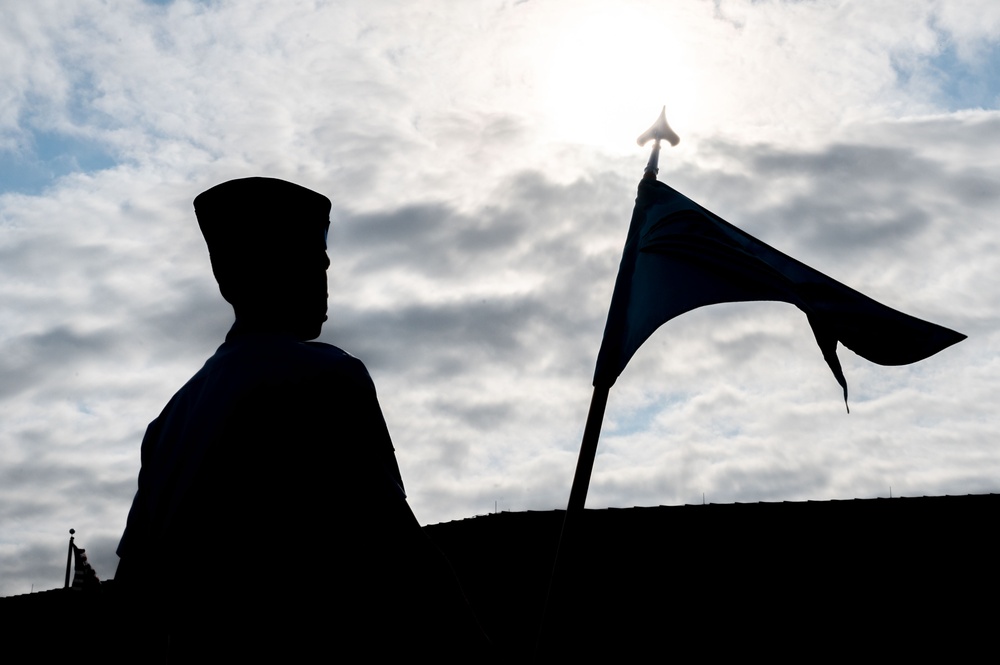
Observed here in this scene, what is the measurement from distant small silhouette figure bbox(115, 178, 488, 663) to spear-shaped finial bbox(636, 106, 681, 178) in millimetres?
2713

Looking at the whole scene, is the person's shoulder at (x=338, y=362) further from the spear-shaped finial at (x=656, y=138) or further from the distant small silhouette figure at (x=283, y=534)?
the spear-shaped finial at (x=656, y=138)

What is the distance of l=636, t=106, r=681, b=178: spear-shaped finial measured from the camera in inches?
179

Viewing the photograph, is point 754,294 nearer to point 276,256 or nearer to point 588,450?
point 588,450

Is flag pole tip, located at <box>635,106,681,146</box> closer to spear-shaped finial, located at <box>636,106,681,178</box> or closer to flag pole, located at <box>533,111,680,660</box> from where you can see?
spear-shaped finial, located at <box>636,106,681,178</box>

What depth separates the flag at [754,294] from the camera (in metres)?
4.09

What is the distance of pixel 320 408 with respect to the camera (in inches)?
78.9

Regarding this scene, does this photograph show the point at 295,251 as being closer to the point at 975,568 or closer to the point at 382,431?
the point at 382,431

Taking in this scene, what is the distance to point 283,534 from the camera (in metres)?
1.96

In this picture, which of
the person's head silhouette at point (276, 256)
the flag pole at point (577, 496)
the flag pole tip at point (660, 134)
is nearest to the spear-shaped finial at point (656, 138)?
the flag pole tip at point (660, 134)

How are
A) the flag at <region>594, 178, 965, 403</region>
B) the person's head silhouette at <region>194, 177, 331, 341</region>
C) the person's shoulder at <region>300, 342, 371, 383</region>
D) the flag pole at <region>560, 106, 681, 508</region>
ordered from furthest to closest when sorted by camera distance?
1. the flag at <region>594, 178, 965, 403</region>
2. the flag pole at <region>560, 106, 681, 508</region>
3. the person's head silhouette at <region>194, 177, 331, 341</region>
4. the person's shoulder at <region>300, 342, 371, 383</region>

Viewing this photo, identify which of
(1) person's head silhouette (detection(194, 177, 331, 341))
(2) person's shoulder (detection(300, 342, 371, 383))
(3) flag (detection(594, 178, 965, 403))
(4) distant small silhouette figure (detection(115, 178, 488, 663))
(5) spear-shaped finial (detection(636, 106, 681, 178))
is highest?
(5) spear-shaped finial (detection(636, 106, 681, 178))

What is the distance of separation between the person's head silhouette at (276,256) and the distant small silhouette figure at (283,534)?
68 millimetres

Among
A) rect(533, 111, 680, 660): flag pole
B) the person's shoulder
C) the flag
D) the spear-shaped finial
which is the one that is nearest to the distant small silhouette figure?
the person's shoulder

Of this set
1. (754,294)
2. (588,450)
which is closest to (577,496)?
(588,450)
